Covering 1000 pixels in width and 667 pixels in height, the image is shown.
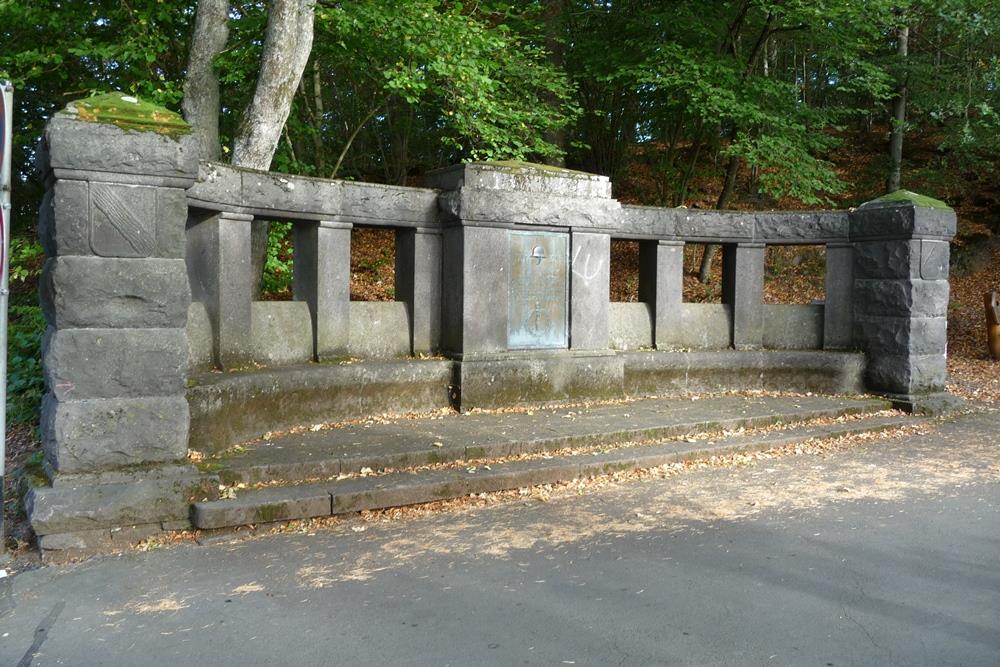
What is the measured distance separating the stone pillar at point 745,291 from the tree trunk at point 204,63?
704cm

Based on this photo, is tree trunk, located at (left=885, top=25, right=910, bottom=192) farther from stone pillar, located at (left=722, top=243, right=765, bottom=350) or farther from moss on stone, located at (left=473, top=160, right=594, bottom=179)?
moss on stone, located at (left=473, top=160, right=594, bottom=179)

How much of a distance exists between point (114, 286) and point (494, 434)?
130 inches

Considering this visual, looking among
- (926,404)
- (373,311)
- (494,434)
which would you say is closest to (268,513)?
(494,434)

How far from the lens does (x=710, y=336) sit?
10625 mm

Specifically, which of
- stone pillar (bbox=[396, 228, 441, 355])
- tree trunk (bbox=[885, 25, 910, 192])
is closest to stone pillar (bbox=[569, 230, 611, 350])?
stone pillar (bbox=[396, 228, 441, 355])

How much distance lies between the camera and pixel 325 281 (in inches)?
311

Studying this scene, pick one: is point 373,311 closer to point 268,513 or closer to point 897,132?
point 268,513

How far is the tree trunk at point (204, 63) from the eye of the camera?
35.9ft

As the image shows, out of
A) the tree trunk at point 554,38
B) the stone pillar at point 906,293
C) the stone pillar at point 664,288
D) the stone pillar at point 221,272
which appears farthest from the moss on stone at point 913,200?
the stone pillar at point 221,272

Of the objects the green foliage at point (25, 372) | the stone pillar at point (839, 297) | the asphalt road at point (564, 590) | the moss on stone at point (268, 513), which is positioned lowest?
the asphalt road at point (564, 590)

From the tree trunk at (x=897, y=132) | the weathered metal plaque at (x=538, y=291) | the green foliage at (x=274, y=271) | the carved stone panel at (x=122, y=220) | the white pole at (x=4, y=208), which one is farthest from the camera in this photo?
the tree trunk at (x=897, y=132)

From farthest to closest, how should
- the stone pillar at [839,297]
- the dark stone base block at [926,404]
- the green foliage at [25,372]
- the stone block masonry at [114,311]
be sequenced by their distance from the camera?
the stone pillar at [839,297]
the dark stone base block at [926,404]
the green foliage at [25,372]
the stone block masonry at [114,311]

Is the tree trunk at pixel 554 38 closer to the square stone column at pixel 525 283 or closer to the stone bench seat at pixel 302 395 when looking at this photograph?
the square stone column at pixel 525 283

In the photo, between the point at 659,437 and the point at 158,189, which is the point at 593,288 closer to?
the point at 659,437
